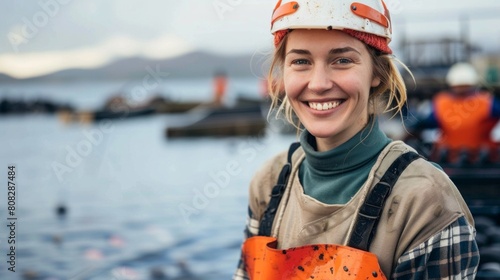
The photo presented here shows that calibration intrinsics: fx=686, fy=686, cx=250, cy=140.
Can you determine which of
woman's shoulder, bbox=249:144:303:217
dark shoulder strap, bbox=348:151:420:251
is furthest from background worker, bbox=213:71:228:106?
dark shoulder strap, bbox=348:151:420:251

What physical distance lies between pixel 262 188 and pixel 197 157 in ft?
57.8

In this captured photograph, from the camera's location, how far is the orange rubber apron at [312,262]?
1909 mm

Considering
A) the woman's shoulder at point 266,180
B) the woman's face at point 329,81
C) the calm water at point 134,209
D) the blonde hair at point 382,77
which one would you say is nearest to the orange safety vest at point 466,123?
the calm water at point 134,209

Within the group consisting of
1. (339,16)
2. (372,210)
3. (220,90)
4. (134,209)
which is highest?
(220,90)

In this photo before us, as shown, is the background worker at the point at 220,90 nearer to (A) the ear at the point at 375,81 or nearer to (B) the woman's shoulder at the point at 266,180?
(B) the woman's shoulder at the point at 266,180

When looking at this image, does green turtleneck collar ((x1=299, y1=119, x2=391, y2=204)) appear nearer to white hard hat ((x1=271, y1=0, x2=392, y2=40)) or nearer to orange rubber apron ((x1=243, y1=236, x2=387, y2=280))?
orange rubber apron ((x1=243, y1=236, x2=387, y2=280))

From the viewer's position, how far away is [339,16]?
78.0 inches

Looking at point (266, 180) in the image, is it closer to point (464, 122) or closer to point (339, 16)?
point (339, 16)

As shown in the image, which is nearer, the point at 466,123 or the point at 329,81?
the point at 329,81

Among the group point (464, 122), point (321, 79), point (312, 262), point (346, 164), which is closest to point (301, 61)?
point (321, 79)

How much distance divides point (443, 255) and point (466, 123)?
787 cm

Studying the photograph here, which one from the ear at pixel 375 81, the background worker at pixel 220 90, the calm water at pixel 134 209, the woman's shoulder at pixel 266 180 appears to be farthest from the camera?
the background worker at pixel 220 90

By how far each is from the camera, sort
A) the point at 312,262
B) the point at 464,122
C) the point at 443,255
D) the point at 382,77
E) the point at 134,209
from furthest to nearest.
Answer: the point at 134,209 → the point at 464,122 → the point at 382,77 → the point at 312,262 → the point at 443,255

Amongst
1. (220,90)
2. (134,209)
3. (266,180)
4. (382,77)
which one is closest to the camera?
(382,77)
